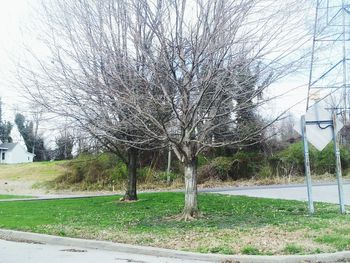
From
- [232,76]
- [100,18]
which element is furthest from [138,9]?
[232,76]

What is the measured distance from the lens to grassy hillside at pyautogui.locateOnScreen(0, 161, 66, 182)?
35406 millimetres

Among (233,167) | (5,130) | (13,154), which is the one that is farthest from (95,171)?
(5,130)

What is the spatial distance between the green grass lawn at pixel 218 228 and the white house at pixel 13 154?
5595 cm

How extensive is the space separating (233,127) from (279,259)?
7549mm

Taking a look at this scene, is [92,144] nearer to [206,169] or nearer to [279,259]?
[206,169]

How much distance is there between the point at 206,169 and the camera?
31.6 meters

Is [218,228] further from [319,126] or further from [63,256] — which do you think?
[319,126]

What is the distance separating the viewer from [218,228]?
33.0 feet

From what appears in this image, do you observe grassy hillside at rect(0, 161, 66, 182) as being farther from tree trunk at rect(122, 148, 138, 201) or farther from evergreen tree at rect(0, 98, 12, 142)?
evergreen tree at rect(0, 98, 12, 142)

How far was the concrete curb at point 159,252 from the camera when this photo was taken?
7.02 meters

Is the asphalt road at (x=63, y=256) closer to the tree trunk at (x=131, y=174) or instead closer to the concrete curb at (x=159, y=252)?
the concrete curb at (x=159, y=252)

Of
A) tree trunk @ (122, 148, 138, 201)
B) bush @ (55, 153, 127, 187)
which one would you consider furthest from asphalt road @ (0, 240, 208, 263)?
bush @ (55, 153, 127, 187)

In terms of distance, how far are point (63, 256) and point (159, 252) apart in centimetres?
177

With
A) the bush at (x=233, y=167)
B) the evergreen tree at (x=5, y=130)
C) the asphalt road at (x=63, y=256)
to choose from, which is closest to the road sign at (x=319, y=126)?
the asphalt road at (x=63, y=256)
